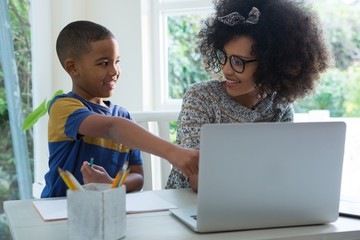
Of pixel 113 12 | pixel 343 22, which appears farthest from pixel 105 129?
pixel 343 22

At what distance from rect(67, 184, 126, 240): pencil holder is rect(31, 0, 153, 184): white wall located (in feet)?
5.79

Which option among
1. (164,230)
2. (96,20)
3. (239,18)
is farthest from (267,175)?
(96,20)

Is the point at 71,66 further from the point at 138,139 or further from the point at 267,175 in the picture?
the point at 267,175

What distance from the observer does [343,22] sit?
9.18ft

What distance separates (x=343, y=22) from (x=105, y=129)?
6.25 ft

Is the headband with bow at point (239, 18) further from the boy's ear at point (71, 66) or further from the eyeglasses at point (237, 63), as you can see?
the boy's ear at point (71, 66)

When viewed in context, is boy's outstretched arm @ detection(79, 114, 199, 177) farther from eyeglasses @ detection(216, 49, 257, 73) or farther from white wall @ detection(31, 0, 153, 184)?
white wall @ detection(31, 0, 153, 184)

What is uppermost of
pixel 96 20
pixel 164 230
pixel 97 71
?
pixel 96 20

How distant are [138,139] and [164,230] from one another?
261mm

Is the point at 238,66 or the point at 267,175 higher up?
A: the point at 238,66

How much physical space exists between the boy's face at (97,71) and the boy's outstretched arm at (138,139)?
22 cm

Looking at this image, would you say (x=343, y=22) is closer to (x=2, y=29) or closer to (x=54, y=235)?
(x=2, y=29)

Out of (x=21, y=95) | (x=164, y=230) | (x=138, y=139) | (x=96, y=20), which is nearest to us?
(x=164, y=230)

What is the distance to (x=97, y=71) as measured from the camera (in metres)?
1.54
